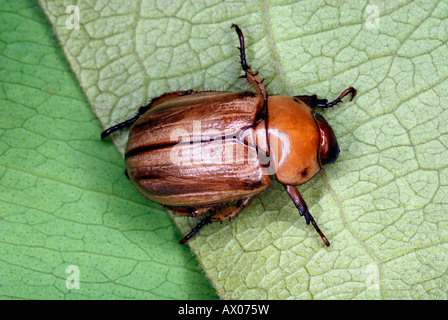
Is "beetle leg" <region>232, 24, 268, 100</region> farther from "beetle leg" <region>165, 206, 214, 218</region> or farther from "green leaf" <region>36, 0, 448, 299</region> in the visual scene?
"beetle leg" <region>165, 206, 214, 218</region>

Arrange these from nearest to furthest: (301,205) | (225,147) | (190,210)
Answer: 1. (225,147)
2. (301,205)
3. (190,210)

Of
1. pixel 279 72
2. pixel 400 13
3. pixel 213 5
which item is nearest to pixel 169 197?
pixel 279 72

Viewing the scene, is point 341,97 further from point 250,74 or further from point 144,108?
point 144,108

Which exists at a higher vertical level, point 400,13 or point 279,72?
point 400,13

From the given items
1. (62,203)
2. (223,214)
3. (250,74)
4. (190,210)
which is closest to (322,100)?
(250,74)

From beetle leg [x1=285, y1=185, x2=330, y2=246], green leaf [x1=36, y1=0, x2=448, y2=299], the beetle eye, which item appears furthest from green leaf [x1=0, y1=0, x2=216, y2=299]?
the beetle eye

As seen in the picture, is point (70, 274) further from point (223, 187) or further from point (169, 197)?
point (223, 187)

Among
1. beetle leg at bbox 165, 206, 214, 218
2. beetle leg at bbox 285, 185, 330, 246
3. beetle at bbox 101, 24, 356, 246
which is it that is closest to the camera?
beetle at bbox 101, 24, 356, 246
